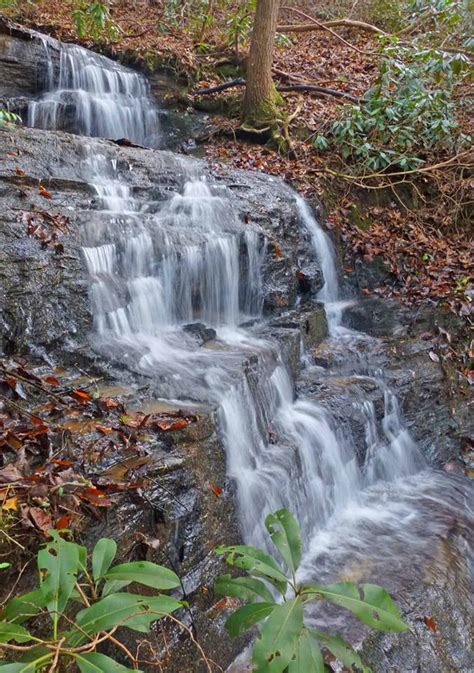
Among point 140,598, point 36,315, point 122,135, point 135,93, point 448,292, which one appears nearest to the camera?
point 140,598

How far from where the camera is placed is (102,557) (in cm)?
173

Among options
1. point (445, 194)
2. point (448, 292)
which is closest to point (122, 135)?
point (445, 194)

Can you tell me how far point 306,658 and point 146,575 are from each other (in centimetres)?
56

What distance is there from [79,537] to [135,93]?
9.38 metres

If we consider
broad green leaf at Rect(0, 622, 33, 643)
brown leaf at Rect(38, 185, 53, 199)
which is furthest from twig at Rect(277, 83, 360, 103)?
broad green leaf at Rect(0, 622, 33, 643)

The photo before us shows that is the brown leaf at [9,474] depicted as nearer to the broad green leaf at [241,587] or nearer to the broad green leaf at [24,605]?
the broad green leaf at [24,605]

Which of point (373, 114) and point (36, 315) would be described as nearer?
point (36, 315)

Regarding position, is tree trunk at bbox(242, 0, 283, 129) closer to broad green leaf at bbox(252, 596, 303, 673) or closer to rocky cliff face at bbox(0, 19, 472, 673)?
rocky cliff face at bbox(0, 19, 472, 673)

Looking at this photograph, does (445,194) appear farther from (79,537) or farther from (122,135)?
(79,537)

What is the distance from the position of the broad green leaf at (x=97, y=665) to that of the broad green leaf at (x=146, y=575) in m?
0.30

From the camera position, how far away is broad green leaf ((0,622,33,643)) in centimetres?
140

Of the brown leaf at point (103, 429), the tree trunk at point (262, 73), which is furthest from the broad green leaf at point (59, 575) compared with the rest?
the tree trunk at point (262, 73)

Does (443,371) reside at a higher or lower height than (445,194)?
lower

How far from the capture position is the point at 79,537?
2303mm
